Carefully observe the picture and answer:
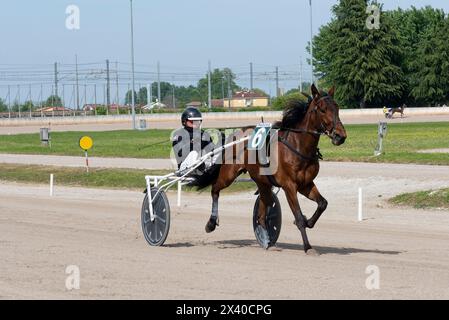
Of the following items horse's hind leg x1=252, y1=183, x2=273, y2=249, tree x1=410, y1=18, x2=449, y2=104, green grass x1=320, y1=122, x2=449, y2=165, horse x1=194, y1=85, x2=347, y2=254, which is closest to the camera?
horse x1=194, y1=85, x2=347, y2=254

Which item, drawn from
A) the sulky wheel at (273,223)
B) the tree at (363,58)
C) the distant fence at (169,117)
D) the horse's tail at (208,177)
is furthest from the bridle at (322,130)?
the tree at (363,58)

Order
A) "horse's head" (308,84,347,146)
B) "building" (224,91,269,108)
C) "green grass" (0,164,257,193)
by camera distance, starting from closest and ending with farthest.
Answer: "horse's head" (308,84,347,146)
"green grass" (0,164,257,193)
"building" (224,91,269,108)

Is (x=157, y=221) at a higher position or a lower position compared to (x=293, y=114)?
lower

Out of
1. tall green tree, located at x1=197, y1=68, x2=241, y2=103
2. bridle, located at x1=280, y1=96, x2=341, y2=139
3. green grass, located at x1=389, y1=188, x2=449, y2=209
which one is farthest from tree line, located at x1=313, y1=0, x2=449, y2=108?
bridle, located at x1=280, y1=96, x2=341, y2=139

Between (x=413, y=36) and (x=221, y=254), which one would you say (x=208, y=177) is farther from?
(x=413, y=36)

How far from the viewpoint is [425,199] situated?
64.0 feet

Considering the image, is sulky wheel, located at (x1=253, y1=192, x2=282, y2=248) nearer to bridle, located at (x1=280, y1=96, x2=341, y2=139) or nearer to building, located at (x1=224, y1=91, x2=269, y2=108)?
bridle, located at (x1=280, y1=96, x2=341, y2=139)

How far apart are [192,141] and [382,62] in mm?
75552

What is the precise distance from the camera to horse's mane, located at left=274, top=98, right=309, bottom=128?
39.6ft

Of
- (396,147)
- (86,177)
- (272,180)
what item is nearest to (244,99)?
(396,147)

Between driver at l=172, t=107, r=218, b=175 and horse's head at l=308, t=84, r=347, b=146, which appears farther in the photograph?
driver at l=172, t=107, r=218, b=175

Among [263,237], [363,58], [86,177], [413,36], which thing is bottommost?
[86,177]

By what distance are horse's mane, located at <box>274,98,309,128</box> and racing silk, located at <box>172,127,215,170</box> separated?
4.10ft
